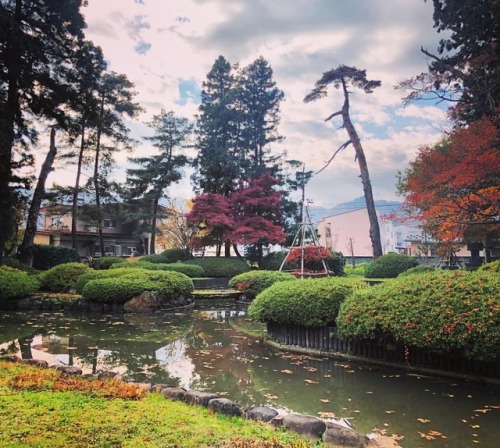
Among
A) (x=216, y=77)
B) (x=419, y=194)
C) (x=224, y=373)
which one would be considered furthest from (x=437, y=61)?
(x=216, y=77)

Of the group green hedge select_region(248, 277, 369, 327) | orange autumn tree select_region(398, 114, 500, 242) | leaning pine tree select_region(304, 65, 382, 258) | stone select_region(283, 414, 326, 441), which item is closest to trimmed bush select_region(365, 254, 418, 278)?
leaning pine tree select_region(304, 65, 382, 258)

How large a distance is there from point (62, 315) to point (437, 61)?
600 inches

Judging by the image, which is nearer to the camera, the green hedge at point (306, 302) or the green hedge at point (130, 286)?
the green hedge at point (306, 302)

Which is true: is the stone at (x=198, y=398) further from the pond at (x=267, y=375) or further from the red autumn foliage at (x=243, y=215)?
the red autumn foliage at (x=243, y=215)

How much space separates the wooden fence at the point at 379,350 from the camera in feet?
18.5

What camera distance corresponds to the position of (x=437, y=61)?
1425 cm

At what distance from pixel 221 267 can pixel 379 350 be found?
51.7 feet

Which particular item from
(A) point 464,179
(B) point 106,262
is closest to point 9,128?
(B) point 106,262

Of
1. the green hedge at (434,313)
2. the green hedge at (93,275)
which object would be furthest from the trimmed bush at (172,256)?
the green hedge at (434,313)

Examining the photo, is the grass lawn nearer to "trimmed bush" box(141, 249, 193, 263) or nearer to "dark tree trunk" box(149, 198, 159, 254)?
"trimmed bush" box(141, 249, 193, 263)

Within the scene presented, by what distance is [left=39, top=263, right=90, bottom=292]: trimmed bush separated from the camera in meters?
14.4

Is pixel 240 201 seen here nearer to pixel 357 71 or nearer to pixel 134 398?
pixel 357 71

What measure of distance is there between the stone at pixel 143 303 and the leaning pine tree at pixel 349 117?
43.4 feet

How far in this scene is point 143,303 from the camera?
493 inches
